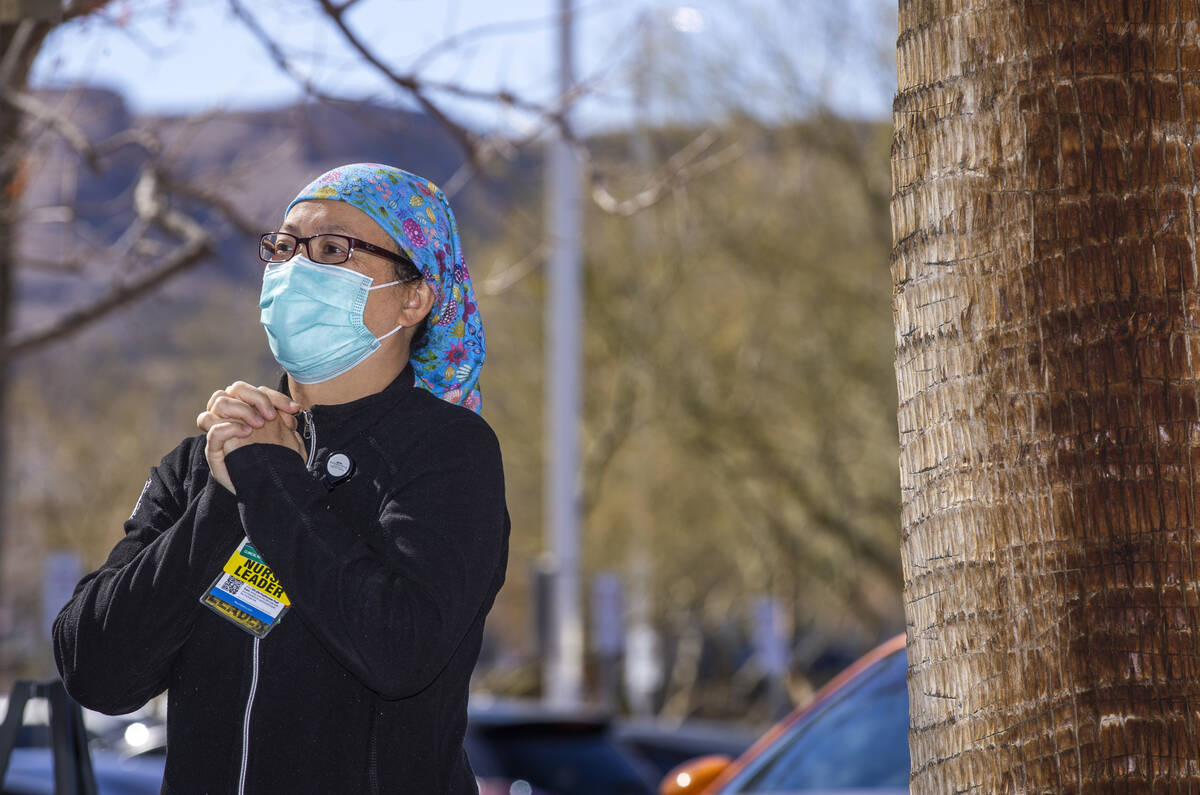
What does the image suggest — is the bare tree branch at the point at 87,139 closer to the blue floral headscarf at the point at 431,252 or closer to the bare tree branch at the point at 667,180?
the bare tree branch at the point at 667,180

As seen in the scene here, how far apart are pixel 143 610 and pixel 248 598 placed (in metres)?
0.15

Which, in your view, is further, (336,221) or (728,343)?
(728,343)

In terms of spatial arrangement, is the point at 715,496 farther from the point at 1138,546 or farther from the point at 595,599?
the point at 1138,546

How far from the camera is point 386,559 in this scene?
2117 mm

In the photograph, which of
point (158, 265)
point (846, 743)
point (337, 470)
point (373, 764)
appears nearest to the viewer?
point (373, 764)

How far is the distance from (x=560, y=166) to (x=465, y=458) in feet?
39.8

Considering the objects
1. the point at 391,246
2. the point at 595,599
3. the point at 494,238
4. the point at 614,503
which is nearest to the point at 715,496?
the point at 614,503

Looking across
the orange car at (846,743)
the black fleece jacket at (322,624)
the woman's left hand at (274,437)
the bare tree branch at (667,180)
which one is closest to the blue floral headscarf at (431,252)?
the black fleece jacket at (322,624)

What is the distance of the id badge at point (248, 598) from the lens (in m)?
2.16

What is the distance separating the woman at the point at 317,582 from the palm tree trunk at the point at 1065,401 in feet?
2.24

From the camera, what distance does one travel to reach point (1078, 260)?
1920mm

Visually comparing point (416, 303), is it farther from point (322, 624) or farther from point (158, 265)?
point (158, 265)

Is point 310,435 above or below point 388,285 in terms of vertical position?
below

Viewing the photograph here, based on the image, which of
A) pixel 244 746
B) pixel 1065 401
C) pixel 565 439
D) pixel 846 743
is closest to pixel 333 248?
pixel 244 746
